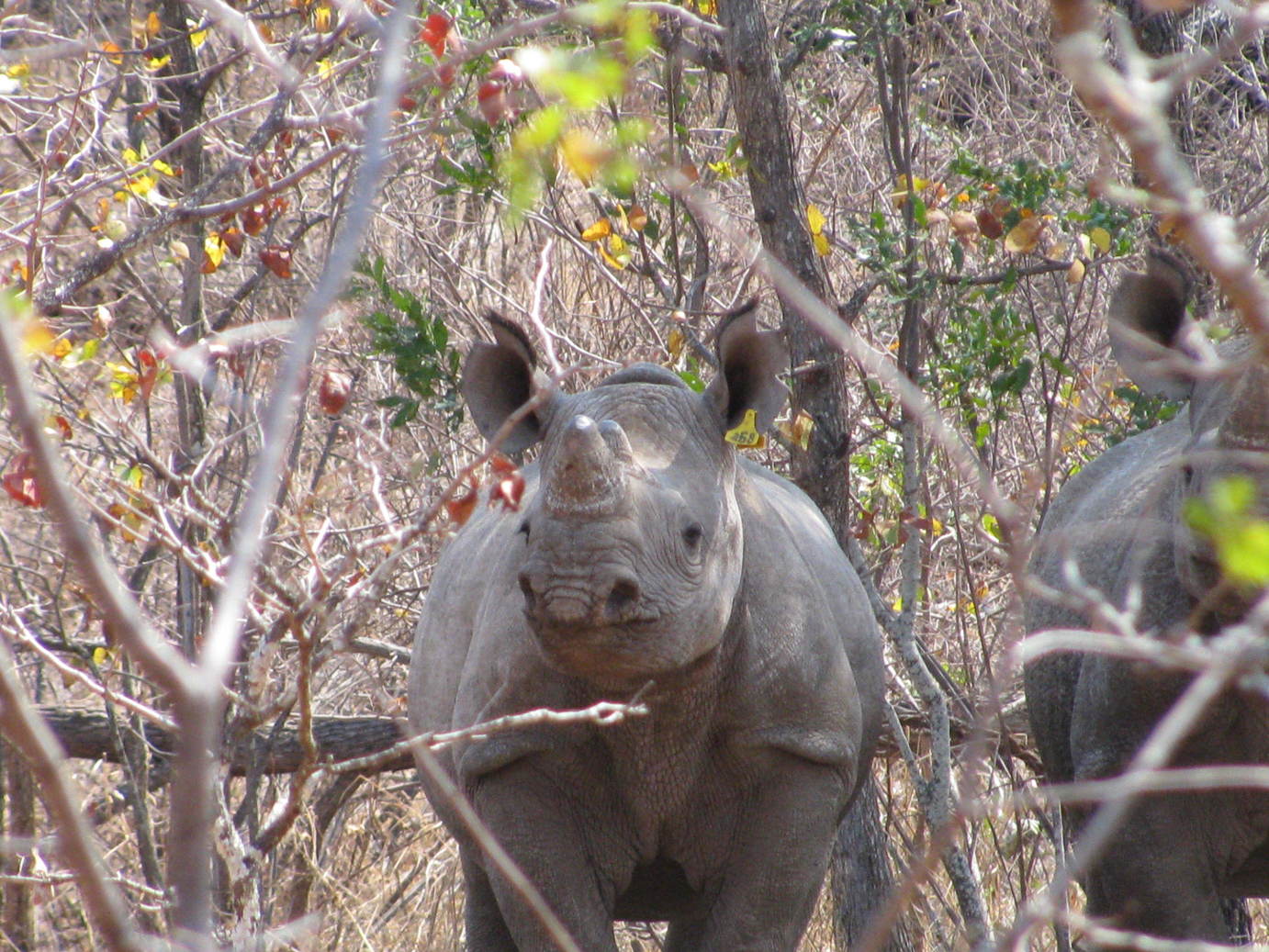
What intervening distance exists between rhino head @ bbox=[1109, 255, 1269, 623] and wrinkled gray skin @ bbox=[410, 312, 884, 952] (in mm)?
1041

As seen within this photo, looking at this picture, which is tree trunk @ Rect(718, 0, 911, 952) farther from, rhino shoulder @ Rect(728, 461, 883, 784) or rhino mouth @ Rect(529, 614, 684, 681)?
rhino mouth @ Rect(529, 614, 684, 681)

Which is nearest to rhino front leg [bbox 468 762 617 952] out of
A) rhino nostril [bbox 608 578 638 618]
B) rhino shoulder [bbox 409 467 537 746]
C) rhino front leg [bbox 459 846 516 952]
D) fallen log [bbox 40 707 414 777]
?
rhino shoulder [bbox 409 467 537 746]

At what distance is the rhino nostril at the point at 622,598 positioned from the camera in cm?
411

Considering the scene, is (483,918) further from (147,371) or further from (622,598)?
(147,371)

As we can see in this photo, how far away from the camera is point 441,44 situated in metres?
5.14

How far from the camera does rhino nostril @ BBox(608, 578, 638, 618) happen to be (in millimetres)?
4113

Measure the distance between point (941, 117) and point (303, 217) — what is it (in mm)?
5746

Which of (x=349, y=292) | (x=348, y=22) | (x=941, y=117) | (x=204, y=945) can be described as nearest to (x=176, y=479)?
(x=348, y=22)

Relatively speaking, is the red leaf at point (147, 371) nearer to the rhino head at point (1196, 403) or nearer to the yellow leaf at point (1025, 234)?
the rhino head at point (1196, 403)

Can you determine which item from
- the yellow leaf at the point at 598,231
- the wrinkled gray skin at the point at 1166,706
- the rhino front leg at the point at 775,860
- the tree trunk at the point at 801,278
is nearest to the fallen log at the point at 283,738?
the tree trunk at the point at 801,278

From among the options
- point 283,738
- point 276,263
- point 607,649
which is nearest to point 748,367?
point 607,649

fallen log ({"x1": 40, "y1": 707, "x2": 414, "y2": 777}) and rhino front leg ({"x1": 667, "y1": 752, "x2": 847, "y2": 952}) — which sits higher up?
fallen log ({"x1": 40, "y1": 707, "x2": 414, "y2": 777})

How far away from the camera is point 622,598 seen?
4.16 meters

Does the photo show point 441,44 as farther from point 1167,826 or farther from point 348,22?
point 1167,826
